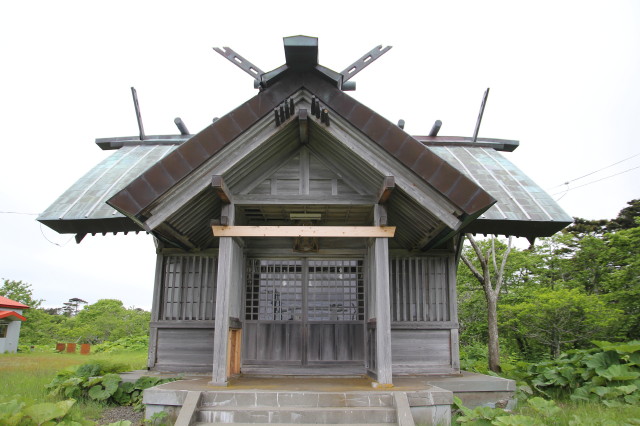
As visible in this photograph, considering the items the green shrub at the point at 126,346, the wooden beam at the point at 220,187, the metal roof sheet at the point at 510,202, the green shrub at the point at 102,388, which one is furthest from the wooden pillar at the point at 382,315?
the green shrub at the point at 126,346

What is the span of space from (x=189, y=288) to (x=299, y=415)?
4.44 m

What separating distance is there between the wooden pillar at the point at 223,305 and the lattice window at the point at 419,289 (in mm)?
3555

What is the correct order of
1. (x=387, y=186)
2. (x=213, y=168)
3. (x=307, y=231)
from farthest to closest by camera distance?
1. (x=307, y=231)
2. (x=213, y=168)
3. (x=387, y=186)

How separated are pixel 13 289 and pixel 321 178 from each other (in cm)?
3668

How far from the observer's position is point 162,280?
902 cm

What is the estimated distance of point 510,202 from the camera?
8.55 metres

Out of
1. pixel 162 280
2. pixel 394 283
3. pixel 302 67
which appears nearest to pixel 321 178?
pixel 302 67

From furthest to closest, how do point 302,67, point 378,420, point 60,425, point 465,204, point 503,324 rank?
point 503,324 < point 302,67 < point 465,204 < point 378,420 < point 60,425

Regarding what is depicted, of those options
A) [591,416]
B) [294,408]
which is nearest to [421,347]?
[591,416]

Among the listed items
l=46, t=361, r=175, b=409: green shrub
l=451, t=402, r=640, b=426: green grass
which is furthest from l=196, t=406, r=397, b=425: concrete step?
l=46, t=361, r=175, b=409: green shrub

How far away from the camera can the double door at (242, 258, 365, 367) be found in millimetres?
8391

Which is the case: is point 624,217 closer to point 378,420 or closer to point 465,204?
point 465,204

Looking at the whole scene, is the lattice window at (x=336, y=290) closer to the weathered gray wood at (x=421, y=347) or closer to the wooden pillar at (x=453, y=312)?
the weathered gray wood at (x=421, y=347)

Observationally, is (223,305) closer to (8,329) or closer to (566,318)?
(566,318)
